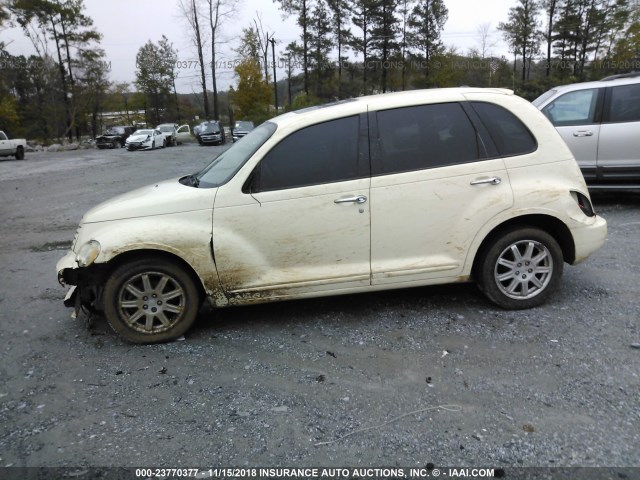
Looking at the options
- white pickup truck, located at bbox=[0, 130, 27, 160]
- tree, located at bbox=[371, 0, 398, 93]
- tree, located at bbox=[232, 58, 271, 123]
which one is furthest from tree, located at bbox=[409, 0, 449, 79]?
white pickup truck, located at bbox=[0, 130, 27, 160]

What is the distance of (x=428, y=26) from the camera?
5816 cm

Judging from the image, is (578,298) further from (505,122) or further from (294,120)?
(294,120)

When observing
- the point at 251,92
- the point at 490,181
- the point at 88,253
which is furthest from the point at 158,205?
the point at 251,92

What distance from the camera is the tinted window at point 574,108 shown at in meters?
7.52

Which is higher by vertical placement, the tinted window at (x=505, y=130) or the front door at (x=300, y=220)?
the tinted window at (x=505, y=130)

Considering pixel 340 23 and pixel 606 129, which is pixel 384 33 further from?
pixel 606 129

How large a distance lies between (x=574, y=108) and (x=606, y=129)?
626 millimetres

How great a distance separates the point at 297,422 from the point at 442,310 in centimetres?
194

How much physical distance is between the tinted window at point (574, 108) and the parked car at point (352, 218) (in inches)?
165

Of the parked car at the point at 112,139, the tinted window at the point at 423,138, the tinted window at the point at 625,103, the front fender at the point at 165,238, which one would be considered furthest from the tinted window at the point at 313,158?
the parked car at the point at 112,139

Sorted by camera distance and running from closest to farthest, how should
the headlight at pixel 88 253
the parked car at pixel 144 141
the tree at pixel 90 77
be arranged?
1. the headlight at pixel 88 253
2. the parked car at pixel 144 141
3. the tree at pixel 90 77

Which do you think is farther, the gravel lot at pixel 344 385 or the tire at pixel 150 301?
the tire at pixel 150 301

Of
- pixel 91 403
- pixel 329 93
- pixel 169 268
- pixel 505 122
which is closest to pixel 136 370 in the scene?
pixel 91 403

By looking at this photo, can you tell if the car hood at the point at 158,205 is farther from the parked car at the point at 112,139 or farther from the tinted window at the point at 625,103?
the parked car at the point at 112,139
